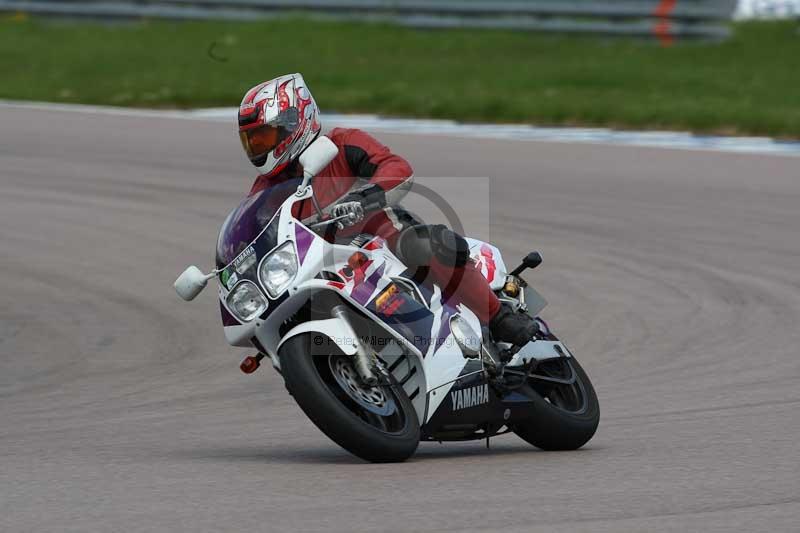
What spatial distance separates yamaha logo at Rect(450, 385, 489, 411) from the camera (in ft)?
18.1

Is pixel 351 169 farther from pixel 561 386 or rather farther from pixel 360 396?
pixel 561 386

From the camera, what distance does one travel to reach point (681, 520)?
4297mm

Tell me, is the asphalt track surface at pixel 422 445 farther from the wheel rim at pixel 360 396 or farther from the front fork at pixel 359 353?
the front fork at pixel 359 353

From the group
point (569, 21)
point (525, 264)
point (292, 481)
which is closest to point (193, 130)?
point (569, 21)

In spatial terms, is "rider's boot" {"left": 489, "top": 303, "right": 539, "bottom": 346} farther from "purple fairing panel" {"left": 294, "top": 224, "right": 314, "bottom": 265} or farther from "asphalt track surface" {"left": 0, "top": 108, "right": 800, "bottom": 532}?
"purple fairing panel" {"left": 294, "top": 224, "right": 314, "bottom": 265}

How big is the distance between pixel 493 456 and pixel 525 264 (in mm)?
827

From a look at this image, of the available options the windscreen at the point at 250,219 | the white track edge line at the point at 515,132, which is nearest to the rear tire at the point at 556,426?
the windscreen at the point at 250,219

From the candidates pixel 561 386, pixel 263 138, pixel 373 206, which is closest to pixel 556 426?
pixel 561 386

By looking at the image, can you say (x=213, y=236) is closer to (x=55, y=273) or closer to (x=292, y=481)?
(x=55, y=273)

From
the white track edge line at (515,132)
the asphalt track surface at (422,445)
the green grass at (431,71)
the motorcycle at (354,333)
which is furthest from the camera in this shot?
the green grass at (431,71)

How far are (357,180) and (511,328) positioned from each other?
2.63 ft

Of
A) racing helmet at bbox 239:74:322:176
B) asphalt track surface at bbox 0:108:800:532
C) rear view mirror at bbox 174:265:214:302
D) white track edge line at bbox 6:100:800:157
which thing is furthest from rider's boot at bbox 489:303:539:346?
white track edge line at bbox 6:100:800:157

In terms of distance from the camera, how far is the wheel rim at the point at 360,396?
5.20m

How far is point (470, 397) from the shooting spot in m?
5.58
